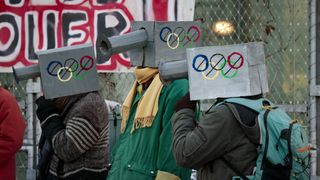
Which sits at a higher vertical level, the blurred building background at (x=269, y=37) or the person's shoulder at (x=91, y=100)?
the blurred building background at (x=269, y=37)

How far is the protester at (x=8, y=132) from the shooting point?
14.8ft

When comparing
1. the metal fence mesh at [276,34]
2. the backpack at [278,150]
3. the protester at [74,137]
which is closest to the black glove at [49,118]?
the protester at [74,137]

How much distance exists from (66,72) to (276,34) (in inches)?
104

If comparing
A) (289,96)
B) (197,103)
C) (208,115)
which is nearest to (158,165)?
(197,103)

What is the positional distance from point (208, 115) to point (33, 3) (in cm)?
313

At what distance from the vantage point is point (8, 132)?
4.52 meters

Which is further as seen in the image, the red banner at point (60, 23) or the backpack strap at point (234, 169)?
the red banner at point (60, 23)

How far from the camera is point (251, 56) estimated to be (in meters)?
3.36

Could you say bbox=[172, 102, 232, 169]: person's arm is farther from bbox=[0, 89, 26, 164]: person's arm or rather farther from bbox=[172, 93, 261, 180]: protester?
bbox=[0, 89, 26, 164]: person's arm

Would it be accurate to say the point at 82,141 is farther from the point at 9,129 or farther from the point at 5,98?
the point at 5,98

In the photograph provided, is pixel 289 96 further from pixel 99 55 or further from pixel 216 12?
pixel 99 55

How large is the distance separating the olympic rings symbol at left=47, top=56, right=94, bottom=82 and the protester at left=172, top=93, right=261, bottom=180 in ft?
3.97

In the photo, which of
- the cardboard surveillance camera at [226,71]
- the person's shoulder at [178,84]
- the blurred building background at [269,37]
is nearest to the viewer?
the cardboard surveillance camera at [226,71]

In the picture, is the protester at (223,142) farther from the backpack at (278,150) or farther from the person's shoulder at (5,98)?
the person's shoulder at (5,98)
